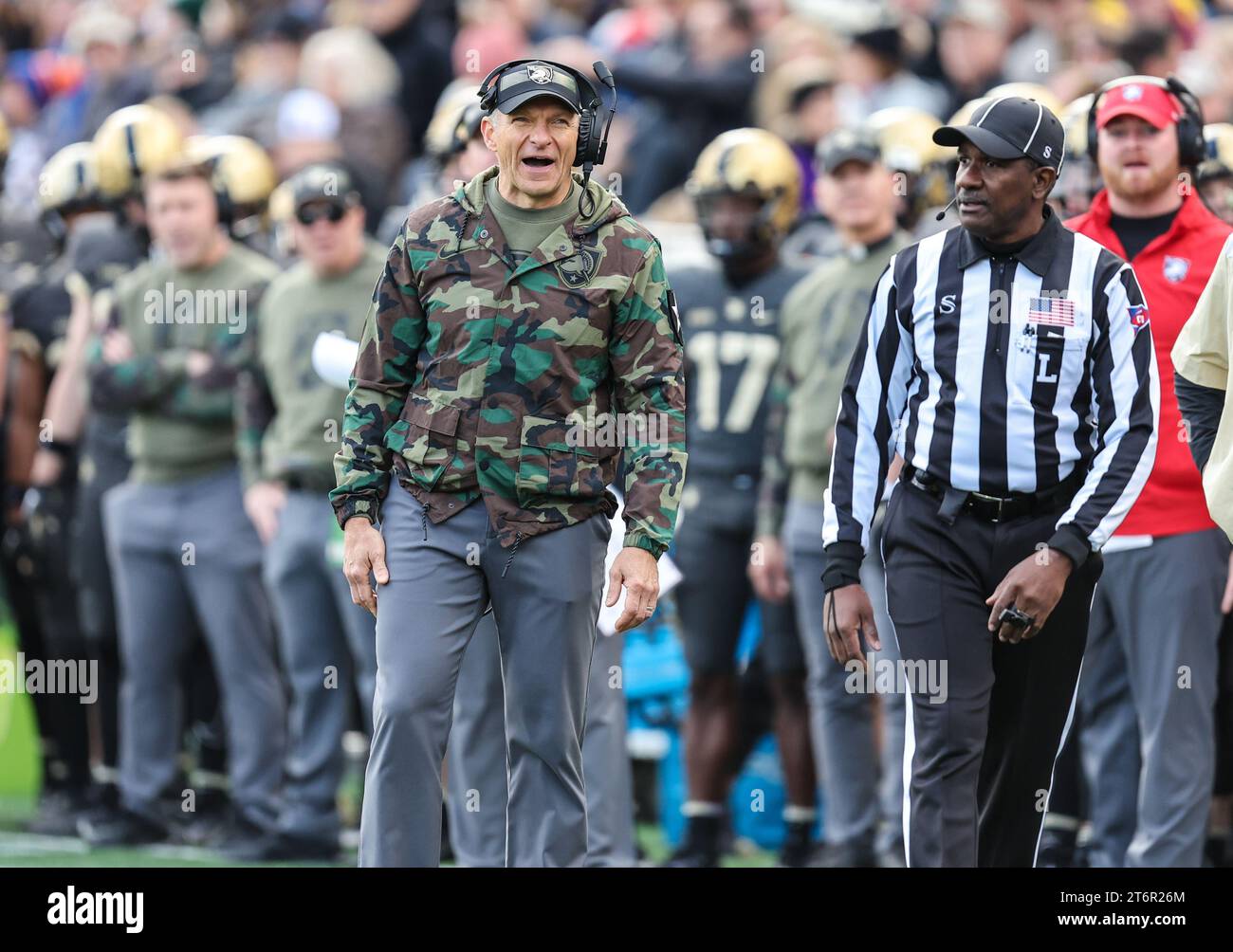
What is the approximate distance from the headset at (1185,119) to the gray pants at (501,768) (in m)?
2.30

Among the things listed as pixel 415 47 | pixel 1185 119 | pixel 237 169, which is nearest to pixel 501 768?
pixel 1185 119

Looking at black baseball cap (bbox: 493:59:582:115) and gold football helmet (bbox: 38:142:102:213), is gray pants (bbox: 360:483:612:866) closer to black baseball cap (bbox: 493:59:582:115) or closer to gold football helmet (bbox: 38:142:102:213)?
black baseball cap (bbox: 493:59:582:115)

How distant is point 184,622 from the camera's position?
29.2ft

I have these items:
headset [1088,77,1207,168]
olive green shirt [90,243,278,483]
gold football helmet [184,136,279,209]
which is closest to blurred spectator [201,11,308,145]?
gold football helmet [184,136,279,209]

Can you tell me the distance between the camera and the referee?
18.3 feet

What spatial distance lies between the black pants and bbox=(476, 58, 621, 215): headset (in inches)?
46.3

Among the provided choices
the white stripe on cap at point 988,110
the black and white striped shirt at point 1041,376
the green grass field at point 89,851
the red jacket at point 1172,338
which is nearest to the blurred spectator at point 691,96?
the green grass field at point 89,851

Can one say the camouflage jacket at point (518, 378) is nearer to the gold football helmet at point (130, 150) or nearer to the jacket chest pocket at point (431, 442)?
the jacket chest pocket at point (431, 442)

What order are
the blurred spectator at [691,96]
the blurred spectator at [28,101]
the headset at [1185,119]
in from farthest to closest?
the blurred spectator at [28,101] → the blurred spectator at [691,96] → the headset at [1185,119]

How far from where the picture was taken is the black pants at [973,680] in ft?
18.4

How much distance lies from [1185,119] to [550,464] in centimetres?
264

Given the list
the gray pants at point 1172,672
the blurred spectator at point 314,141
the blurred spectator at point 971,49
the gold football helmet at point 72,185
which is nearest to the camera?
the gray pants at point 1172,672

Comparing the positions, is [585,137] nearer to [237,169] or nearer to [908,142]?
[908,142]
